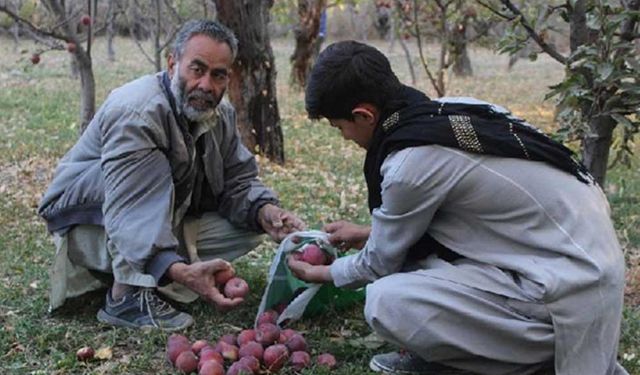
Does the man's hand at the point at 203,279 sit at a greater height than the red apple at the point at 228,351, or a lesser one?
greater

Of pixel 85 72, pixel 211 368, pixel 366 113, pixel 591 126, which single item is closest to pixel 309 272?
pixel 211 368

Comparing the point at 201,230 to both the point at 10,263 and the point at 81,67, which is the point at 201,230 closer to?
the point at 10,263

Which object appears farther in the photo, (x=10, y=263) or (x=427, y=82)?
(x=427, y=82)

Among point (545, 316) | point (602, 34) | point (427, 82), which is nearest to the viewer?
point (545, 316)

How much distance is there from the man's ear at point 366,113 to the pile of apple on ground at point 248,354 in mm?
899

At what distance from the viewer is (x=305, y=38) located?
44.0 feet

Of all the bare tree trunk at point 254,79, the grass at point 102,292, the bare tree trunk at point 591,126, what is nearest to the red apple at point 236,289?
the grass at point 102,292

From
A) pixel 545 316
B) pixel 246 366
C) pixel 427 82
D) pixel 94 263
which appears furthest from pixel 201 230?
pixel 427 82

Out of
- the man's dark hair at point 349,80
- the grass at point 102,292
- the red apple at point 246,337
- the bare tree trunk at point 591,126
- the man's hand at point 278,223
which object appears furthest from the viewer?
the bare tree trunk at point 591,126

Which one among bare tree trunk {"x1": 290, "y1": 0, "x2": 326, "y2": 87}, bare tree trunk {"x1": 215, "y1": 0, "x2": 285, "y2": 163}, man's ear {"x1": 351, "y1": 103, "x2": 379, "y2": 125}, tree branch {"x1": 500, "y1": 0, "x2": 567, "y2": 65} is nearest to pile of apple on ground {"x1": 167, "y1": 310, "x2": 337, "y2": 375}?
man's ear {"x1": 351, "y1": 103, "x2": 379, "y2": 125}

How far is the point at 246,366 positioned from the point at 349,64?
1.13 meters

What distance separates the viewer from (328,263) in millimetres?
3549

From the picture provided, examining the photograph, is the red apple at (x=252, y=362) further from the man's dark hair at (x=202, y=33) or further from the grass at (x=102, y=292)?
the man's dark hair at (x=202, y=33)

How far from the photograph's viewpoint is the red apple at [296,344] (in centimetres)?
325
